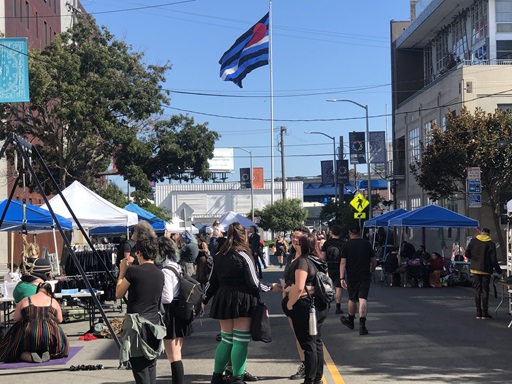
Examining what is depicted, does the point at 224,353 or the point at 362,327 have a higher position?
the point at 224,353

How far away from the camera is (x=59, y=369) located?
10.5 metres

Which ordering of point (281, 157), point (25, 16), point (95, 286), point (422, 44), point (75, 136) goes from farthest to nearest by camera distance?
point (281, 157) → point (422, 44) → point (25, 16) → point (75, 136) → point (95, 286)

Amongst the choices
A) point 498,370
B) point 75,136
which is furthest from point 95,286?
point 75,136

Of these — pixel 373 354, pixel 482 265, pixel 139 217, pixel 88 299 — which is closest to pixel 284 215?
pixel 139 217

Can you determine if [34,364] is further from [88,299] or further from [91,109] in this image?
[91,109]

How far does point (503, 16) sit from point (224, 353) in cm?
3411

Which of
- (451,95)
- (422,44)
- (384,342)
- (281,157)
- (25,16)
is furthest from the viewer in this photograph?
(281,157)

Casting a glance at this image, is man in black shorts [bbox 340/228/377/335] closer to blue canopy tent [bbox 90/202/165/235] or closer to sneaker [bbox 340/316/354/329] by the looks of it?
sneaker [bbox 340/316/354/329]

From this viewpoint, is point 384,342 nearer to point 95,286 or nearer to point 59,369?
point 59,369

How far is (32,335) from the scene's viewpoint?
10875mm

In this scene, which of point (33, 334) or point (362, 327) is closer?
point (33, 334)

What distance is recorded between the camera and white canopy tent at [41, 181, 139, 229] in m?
18.7

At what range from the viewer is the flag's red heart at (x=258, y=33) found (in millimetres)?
40812

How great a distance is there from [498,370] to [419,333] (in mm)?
3498
